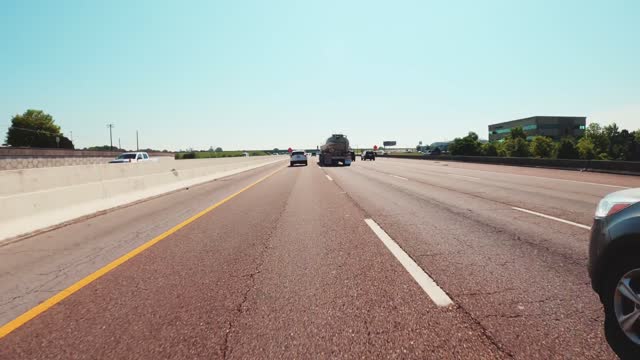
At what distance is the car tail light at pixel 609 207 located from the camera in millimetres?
2863

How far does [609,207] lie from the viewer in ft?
9.77

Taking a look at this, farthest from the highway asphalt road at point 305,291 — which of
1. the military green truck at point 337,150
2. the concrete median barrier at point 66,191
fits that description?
the military green truck at point 337,150

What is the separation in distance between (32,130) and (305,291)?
380ft

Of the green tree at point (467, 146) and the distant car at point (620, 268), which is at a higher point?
the green tree at point (467, 146)

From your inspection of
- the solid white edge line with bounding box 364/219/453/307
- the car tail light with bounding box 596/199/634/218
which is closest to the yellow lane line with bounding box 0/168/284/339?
the solid white edge line with bounding box 364/219/453/307

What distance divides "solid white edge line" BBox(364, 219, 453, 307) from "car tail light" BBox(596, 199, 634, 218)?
146cm

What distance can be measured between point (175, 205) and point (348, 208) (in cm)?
512

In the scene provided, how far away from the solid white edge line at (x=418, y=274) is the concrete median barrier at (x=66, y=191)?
644cm

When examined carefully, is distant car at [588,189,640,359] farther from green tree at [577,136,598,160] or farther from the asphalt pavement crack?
green tree at [577,136,598,160]

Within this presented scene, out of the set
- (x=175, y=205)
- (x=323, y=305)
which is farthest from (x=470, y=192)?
(x=323, y=305)

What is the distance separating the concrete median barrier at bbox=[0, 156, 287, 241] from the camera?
21.1 feet

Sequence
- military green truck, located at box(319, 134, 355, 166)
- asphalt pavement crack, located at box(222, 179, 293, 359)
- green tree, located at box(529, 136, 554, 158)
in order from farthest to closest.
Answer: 1. green tree, located at box(529, 136, 554, 158)
2. military green truck, located at box(319, 134, 355, 166)
3. asphalt pavement crack, located at box(222, 179, 293, 359)

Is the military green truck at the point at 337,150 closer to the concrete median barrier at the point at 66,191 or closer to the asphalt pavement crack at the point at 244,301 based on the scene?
the concrete median barrier at the point at 66,191

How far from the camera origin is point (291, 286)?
3887mm
